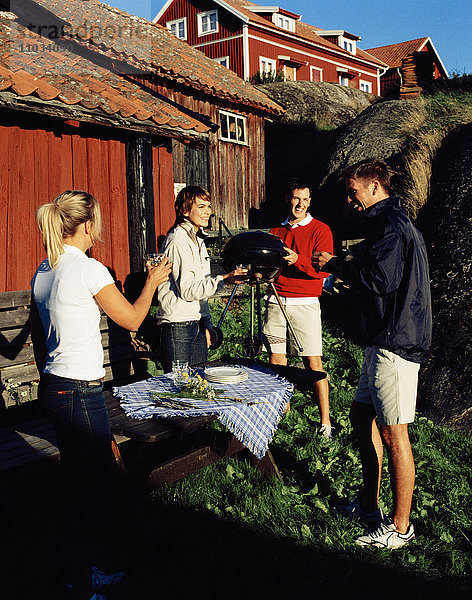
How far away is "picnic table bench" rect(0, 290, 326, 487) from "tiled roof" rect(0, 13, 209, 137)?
2345 millimetres

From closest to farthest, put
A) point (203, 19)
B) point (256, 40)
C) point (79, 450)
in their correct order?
point (79, 450)
point (256, 40)
point (203, 19)

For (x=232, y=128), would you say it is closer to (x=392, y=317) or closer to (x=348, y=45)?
(x=392, y=317)

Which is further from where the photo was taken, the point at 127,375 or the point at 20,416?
the point at 127,375

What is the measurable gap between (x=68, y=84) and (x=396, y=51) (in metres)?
39.5

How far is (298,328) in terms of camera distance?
17.5 feet

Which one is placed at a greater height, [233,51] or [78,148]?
[233,51]

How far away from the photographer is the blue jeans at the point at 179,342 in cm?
421

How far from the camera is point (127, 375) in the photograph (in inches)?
229

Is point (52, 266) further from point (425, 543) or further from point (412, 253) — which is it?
point (425, 543)

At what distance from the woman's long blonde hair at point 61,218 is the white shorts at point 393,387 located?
1.93 metres

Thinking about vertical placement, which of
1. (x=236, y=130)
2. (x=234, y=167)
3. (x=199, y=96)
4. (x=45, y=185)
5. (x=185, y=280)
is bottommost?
(x=185, y=280)

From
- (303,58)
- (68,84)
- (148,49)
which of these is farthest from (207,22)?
(68,84)

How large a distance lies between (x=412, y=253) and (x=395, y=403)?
911mm

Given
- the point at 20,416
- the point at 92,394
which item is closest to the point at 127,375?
the point at 20,416
